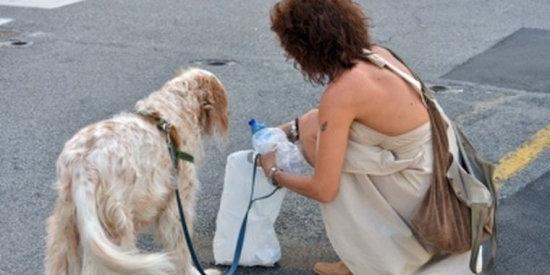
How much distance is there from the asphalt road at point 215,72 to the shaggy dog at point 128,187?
2.20ft

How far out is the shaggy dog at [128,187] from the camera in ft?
10.5

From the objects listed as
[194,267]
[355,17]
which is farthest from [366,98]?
[194,267]

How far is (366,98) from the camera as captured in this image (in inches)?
141

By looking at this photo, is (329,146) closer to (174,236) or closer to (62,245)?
(174,236)

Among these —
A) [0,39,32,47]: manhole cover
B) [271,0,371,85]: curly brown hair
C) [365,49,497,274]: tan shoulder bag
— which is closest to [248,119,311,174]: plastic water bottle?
[271,0,371,85]: curly brown hair

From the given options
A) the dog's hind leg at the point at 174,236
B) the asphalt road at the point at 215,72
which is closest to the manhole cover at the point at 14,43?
the asphalt road at the point at 215,72

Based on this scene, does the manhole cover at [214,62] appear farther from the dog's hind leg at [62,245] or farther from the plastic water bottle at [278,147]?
the dog's hind leg at [62,245]

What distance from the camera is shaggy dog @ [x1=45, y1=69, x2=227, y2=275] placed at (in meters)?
3.19

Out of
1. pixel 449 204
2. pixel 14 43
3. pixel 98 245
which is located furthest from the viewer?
pixel 14 43

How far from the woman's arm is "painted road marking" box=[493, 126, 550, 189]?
1755mm

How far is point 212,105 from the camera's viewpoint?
4078mm

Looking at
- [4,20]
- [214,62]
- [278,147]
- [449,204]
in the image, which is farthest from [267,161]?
[4,20]

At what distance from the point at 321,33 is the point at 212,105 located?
788 millimetres

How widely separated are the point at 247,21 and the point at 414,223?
6356mm
